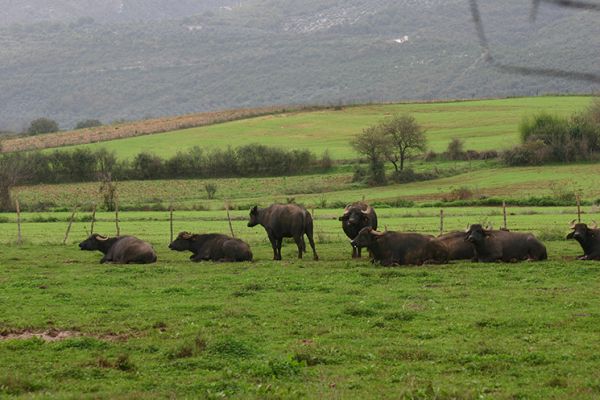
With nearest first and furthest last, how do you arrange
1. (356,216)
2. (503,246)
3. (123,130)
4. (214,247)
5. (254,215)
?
(503,246) → (214,247) → (356,216) → (254,215) → (123,130)

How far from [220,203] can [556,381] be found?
57.0 metres

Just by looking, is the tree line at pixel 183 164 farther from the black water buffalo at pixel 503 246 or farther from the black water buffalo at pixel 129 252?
the black water buffalo at pixel 503 246

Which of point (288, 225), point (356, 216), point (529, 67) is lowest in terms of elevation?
point (288, 225)

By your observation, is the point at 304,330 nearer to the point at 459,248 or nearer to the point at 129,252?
the point at 459,248

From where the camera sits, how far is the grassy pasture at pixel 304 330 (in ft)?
A: 33.0

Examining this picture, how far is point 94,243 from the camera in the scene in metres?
27.3

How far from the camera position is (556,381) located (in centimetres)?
994

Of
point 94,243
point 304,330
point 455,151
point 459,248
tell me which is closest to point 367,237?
point 459,248

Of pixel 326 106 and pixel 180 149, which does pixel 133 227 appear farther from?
pixel 326 106

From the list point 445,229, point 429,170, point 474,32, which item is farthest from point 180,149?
point 474,32

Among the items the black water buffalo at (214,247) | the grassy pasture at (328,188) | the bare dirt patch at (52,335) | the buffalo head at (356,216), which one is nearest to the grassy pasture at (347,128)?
the grassy pasture at (328,188)

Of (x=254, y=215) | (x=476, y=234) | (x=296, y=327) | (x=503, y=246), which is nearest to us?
(x=296, y=327)

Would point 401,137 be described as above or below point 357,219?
above

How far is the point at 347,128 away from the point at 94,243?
8579 centimetres
